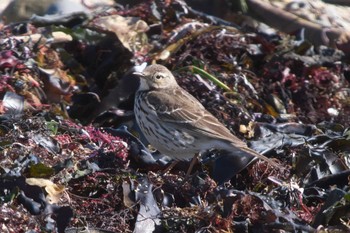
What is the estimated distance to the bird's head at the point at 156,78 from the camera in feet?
22.9

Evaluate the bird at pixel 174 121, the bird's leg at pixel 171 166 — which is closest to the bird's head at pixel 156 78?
the bird at pixel 174 121

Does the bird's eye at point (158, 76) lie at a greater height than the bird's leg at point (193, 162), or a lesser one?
greater

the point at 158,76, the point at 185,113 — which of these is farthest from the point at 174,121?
the point at 158,76

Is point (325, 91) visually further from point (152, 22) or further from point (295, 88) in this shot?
point (152, 22)

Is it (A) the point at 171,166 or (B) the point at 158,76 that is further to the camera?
(B) the point at 158,76

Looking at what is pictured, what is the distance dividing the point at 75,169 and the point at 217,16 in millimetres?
4473

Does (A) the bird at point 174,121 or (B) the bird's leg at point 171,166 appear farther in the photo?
(A) the bird at point 174,121

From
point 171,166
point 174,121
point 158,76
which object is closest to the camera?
point 171,166

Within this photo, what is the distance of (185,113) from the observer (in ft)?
22.0

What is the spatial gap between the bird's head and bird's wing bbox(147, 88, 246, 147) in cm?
6

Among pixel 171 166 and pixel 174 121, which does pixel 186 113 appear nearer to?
pixel 174 121

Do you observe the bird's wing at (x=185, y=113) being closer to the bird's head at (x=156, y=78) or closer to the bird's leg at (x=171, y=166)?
the bird's head at (x=156, y=78)

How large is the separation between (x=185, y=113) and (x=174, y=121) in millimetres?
103

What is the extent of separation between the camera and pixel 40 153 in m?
5.49
